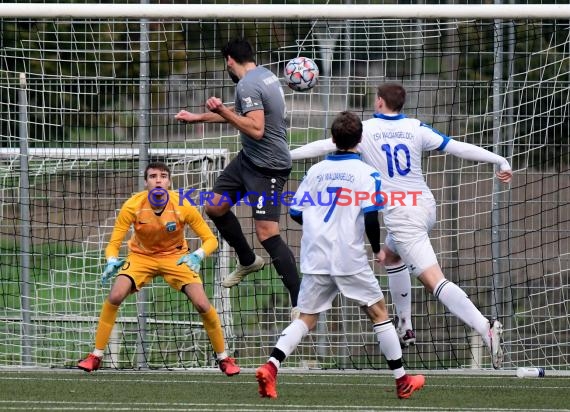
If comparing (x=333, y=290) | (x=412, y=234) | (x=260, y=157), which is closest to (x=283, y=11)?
(x=260, y=157)

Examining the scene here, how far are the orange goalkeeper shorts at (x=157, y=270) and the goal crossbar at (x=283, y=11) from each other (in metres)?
1.91

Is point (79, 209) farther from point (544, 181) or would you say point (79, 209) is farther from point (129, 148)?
point (544, 181)

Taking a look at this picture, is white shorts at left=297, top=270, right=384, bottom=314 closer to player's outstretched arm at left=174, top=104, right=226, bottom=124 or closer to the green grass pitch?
the green grass pitch

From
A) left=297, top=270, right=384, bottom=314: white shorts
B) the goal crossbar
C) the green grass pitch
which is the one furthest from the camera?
the goal crossbar

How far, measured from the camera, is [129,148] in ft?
39.5

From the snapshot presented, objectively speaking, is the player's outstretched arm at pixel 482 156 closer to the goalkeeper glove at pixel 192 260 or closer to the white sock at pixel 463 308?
the white sock at pixel 463 308

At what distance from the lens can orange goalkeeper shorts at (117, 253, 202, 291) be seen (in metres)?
10.1

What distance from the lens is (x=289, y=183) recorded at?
12500mm

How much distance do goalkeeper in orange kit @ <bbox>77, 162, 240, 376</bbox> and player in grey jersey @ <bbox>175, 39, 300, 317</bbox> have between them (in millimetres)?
358

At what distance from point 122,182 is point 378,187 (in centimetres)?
496

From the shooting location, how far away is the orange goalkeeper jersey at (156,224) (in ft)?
33.2

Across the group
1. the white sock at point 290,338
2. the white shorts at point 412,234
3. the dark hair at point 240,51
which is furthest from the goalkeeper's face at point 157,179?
the white sock at point 290,338

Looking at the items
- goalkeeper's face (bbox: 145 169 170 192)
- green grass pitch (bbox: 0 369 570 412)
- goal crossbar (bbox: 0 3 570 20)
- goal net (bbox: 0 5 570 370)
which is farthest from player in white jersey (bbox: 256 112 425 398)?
goal net (bbox: 0 5 570 370)

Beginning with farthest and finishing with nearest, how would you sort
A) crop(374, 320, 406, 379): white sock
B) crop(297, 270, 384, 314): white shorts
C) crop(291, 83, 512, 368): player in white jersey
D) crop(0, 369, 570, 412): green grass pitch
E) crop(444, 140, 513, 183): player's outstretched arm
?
crop(291, 83, 512, 368): player in white jersey → crop(444, 140, 513, 183): player's outstretched arm → crop(374, 320, 406, 379): white sock → crop(297, 270, 384, 314): white shorts → crop(0, 369, 570, 412): green grass pitch
